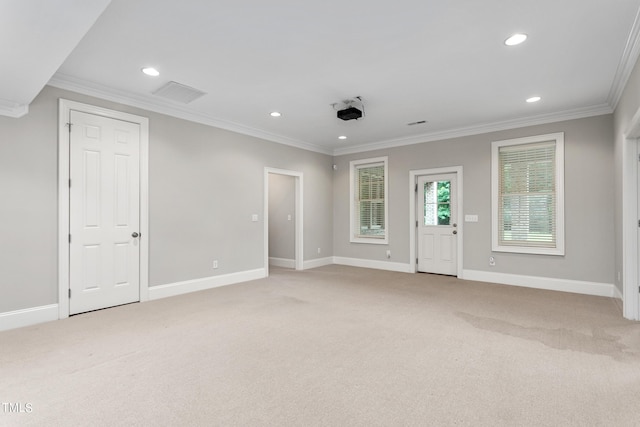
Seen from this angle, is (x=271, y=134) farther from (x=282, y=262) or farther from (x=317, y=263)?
(x=317, y=263)

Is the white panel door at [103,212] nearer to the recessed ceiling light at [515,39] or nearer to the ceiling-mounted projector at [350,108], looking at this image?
the ceiling-mounted projector at [350,108]

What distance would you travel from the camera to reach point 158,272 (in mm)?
4617

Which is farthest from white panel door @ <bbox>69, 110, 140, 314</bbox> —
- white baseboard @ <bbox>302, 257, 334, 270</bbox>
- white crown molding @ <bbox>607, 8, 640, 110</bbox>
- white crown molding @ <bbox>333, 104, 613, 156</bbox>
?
white crown molding @ <bbox>607, 8, 640, 110</bbox>

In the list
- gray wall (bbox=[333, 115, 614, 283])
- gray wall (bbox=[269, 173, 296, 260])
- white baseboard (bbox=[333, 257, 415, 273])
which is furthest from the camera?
gray wall (bbox=[269, 173, 296, 260])

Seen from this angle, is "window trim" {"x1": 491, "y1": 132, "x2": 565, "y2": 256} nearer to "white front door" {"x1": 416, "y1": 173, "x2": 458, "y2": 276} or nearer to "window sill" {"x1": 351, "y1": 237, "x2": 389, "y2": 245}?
"white front door" {"x1": 416, "y1": 173, "x2": 458, "y2": 276}

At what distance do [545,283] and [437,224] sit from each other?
6.49 ft

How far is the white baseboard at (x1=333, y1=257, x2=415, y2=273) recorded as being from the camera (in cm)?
676

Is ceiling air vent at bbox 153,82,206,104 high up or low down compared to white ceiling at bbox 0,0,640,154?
down

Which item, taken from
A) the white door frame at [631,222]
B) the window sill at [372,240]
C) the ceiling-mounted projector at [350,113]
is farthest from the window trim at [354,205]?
the white door frame at [631,222]

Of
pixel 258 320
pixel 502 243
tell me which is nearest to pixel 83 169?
pixel 258 320

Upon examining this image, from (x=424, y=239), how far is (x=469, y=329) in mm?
3289

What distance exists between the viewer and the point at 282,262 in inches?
291

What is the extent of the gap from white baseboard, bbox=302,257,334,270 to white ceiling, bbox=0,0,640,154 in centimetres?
331

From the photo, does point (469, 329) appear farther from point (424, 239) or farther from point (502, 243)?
point (424, 239)
